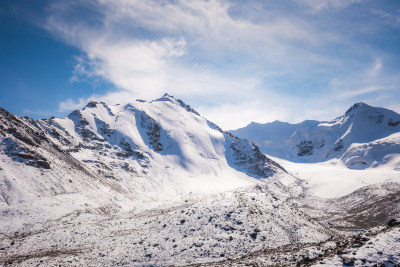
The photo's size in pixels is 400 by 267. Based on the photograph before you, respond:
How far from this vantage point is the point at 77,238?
32438 mm

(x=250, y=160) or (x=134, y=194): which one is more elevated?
(x=250, y=160)

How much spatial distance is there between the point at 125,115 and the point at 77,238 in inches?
5027

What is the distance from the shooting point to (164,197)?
8662 cm

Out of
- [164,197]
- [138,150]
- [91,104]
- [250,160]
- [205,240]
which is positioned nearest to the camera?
[205,240]

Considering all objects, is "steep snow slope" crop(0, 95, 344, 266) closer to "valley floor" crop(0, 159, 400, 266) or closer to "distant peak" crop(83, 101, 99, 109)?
"valley floor" crop(0, 159, 400, 266)

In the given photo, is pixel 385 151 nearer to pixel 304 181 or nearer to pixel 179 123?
pixel 304 181

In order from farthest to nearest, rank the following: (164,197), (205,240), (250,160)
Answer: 1. (250,160)
2. (164,197)
3. (205,240)

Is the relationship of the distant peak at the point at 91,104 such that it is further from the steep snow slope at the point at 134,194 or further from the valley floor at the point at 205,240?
the valley floor at the point at 205,240

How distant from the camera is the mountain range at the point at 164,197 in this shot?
81.5 feet

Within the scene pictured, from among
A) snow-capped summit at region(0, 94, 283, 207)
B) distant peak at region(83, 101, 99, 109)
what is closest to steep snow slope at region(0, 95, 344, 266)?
snow-capped summit at region(0, 94, 283, 207)

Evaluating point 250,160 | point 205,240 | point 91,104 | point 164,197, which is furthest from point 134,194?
point 91,104

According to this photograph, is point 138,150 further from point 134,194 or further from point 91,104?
point 91,104

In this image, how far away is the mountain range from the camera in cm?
2483

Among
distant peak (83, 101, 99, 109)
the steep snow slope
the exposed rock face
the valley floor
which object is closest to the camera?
the valley floor
